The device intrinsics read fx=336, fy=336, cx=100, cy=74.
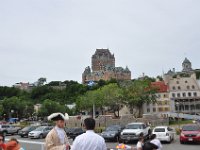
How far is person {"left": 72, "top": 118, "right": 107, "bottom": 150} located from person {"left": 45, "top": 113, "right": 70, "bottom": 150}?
1.00m

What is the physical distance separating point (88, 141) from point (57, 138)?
3.99ft

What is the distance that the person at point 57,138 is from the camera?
662 centimetres

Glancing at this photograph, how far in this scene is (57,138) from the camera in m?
6.71

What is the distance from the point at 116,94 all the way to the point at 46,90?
7309 cm

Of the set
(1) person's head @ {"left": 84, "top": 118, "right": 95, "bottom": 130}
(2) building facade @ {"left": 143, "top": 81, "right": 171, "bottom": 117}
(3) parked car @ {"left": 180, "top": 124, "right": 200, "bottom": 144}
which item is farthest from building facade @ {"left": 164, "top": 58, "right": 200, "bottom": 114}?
(1) person's head @ {"left": 84, "top": 118, "right": 95, "bottom": 130}

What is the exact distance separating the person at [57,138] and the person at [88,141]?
3.29 feet

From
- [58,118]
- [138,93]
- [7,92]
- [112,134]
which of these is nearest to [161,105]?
[138,93]

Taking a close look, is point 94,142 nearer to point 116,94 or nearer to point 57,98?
point 116,94

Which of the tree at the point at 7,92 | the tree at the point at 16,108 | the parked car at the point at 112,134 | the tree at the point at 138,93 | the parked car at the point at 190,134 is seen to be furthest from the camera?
the tree at the point at 7,92

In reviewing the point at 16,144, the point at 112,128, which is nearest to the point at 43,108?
the point at 112,128

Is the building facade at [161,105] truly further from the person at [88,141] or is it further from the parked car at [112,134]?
the person at [88,141]

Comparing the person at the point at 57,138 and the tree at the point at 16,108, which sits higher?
the tree at the point at 16,108

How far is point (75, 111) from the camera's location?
11894cm

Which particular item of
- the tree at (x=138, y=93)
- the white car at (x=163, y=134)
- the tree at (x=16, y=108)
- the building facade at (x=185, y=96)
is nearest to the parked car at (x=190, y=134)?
the white car at (x=163, y=134)
